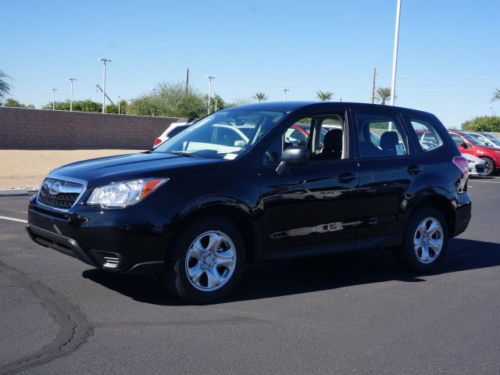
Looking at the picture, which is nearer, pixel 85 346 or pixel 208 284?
pixel 85 346

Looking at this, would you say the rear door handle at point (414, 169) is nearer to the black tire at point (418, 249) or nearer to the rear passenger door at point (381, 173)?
the rear passenger door at point (381, 173)

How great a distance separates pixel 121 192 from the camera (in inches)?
223

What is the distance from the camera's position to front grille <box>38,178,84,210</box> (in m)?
5.83

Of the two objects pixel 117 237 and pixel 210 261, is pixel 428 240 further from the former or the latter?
pixel 117 237

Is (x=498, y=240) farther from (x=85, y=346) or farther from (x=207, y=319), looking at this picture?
(x=85, y=346)

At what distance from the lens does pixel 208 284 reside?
6023mm

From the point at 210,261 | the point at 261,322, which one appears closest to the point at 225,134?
the point at 210,261

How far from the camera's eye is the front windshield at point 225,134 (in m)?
6.48

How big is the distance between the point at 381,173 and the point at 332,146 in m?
0.60

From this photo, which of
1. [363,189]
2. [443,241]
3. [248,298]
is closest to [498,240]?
[443,241]

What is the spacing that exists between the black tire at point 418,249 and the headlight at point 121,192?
127 inches

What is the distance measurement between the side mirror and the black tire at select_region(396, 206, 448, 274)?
190cm

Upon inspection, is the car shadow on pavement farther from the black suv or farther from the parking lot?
the black suv

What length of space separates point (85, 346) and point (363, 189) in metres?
3.45
